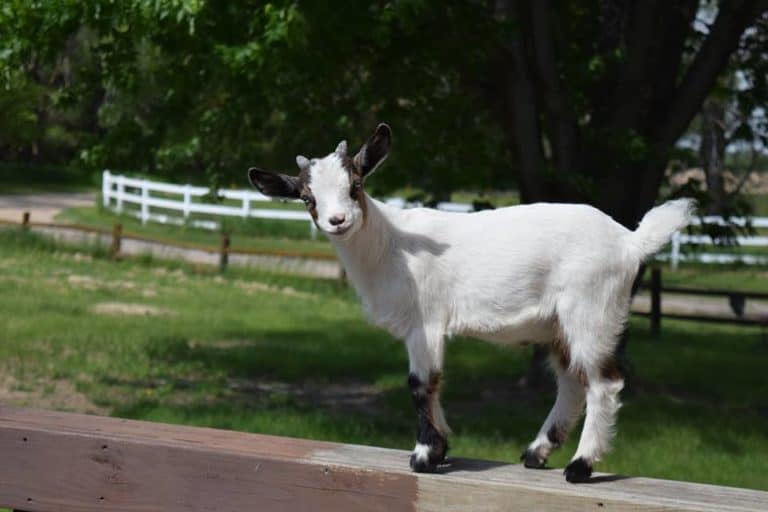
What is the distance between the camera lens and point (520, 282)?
344cm

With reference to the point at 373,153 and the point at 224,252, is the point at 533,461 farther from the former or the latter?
the point at 224,252

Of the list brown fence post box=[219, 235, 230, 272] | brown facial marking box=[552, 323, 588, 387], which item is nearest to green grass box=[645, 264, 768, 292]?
brown fence post box=[219, 235, 230, 272]

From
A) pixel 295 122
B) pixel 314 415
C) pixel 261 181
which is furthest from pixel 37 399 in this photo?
pixel 261 181

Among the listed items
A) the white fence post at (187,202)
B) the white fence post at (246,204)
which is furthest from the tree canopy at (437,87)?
the white fence post at (187,202)

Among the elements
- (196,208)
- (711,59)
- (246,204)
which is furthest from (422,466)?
(196,208)

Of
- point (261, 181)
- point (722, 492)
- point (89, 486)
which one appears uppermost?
point (261, 181)

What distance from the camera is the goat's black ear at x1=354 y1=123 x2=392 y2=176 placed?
3.37m

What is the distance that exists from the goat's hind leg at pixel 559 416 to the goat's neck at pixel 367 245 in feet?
2.16

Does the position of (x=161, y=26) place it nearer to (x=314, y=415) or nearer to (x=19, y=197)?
(x=314, y=415)

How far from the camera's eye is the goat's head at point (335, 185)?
3.29 meters

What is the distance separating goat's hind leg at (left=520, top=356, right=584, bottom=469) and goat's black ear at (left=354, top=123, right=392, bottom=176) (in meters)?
0.86

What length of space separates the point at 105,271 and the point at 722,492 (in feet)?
52.5

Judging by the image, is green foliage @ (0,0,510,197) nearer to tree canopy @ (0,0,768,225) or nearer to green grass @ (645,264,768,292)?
tree canopy @ (0,0,768,225)

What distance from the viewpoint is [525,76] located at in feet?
30.7
